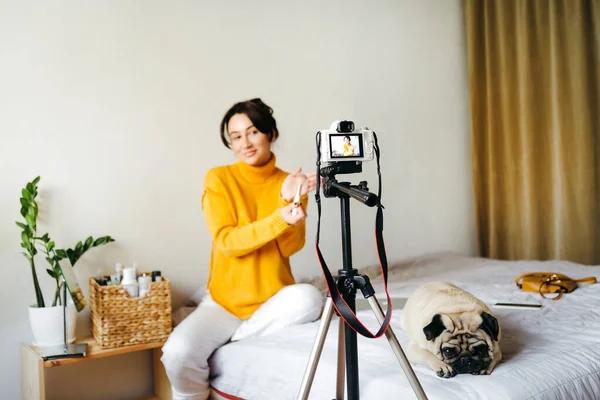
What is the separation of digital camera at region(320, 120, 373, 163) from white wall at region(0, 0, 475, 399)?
126 cm

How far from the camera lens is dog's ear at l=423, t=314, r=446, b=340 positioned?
1271 millimetres

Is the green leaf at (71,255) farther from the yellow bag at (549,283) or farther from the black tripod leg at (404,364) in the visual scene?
the yellow bag at (549,283)

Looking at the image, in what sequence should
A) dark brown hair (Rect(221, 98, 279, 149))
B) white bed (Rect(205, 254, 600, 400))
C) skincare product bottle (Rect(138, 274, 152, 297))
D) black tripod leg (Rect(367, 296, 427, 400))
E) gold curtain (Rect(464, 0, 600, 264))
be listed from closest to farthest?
black tripod leg (Rect(367, 296, 427, 400))
white bed (Rect(205, 254, 600, 400))
skincare product bottle (Rect(138, 274, 152, 297))
dark brown hair (Rect(221, 98, 279, 149))
gold curtain (Rect(464, 0, 600, 264))

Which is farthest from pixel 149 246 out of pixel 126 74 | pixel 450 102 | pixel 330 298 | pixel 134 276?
pixel 450 102

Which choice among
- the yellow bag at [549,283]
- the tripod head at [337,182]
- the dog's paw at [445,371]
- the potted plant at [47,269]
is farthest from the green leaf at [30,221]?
the yellow bag at [549,283]

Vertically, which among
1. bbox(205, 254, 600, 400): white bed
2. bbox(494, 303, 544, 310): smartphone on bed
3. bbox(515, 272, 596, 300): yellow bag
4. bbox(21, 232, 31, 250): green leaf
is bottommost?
bbox(205, 254, 600, 400): white bed

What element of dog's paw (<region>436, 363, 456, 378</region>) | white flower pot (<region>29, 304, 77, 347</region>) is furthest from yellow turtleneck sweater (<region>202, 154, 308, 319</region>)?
dog's paw (<region>436, 363, 456, 378</region>)

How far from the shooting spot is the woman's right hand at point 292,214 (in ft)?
5.59

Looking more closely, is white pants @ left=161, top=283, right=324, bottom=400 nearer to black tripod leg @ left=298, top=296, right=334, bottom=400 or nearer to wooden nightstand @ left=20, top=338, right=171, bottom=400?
wooden nightstand @ left=20, top=338, right=171, bottom=400

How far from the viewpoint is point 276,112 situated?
2.63 m

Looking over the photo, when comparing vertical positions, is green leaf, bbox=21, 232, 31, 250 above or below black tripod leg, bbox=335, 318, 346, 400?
above

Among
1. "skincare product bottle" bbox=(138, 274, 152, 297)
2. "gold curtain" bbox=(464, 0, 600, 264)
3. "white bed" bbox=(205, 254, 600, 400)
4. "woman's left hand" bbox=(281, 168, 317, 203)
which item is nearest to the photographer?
"white bed" bbox=(205, 254, 600, 400)

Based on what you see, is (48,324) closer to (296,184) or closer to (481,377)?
(296,184)

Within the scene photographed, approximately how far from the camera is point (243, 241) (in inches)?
71.8
